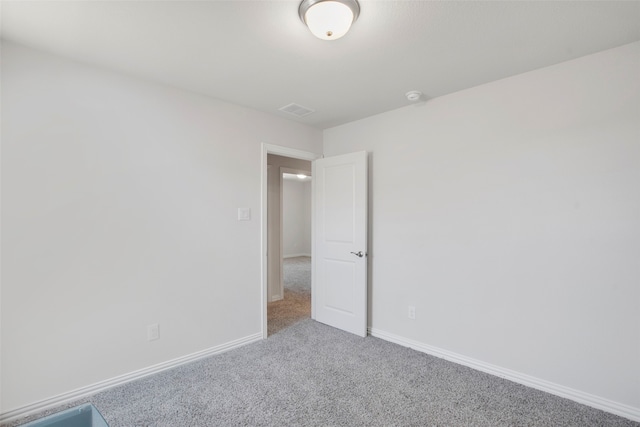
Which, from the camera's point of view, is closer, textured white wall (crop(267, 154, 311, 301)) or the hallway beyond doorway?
the hallway beyond doorway

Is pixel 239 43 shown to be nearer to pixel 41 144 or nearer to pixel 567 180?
pixel 41 144

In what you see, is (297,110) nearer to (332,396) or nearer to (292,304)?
(332,396)

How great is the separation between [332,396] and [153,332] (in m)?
1.53

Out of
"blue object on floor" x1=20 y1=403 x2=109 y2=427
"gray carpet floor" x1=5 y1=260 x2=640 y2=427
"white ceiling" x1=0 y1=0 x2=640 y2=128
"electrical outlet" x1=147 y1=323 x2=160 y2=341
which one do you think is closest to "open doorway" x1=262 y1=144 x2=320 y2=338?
"gray carpet floor" x1=5 y1=260 x2=640 y2=427

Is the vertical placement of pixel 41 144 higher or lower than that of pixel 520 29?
lower

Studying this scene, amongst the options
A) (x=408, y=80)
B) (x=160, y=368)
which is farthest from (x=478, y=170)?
(x=160, y=368)

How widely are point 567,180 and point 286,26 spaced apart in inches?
86.4

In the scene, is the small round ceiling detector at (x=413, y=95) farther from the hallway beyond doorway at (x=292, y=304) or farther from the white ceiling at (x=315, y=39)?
the hallway beyond doorway at (x=292, y=304)

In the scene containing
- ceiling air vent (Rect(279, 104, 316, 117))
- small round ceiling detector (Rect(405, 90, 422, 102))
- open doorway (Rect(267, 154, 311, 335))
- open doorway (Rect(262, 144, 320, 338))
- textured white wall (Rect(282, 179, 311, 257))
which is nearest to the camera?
small round ceiling detector (Rect(405, 90, 422, 102))

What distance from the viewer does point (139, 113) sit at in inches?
96.2

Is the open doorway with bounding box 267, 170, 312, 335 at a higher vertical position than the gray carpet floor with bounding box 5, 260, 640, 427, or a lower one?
higher

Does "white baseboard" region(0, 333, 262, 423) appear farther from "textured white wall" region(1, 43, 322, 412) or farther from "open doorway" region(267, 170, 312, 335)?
"open doorway" region(267, 170, 312, 335)

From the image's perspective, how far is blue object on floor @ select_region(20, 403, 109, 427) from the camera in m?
1.28

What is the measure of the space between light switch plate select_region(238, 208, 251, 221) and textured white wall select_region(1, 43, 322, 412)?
55mm
